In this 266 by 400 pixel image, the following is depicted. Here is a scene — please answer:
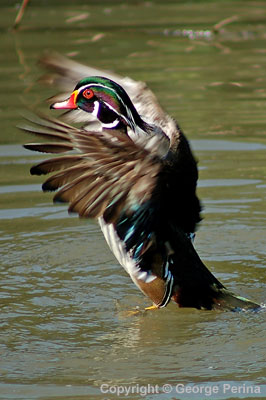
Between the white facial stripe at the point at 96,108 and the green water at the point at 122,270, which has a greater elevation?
the white facial stripe at the point at 96,108

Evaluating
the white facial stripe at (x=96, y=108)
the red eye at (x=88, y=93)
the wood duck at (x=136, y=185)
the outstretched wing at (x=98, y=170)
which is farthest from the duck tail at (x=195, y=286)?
the red eye at (x=88, y=93)

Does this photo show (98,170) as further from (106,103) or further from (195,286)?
(195,286)

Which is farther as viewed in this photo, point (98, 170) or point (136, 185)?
point (136, 185)

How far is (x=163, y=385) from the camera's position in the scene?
4.60 metres

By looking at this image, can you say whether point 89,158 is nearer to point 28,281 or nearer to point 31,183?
point 28,281

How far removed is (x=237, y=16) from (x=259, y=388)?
11.1 meters

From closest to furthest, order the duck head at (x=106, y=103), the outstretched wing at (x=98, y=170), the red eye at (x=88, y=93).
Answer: the outstretched wing at (x=98, y=170), the duck head at (x=106, y=103), the red eye at (x=88, y=93)

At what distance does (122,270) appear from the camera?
6500 mm

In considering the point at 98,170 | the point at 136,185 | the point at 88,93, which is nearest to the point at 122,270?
the point at 88,93

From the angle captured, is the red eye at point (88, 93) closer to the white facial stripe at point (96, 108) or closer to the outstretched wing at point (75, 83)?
the white facial stripe at point (96, 108)

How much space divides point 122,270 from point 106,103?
1.45 m

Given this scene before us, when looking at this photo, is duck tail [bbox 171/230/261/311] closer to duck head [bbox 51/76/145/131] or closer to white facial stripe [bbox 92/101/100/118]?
duck head [bbox 51/76/145/131]

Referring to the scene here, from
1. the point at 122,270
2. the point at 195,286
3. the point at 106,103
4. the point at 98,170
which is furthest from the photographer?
the point at 122,270

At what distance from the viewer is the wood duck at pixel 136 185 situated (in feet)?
15.4
